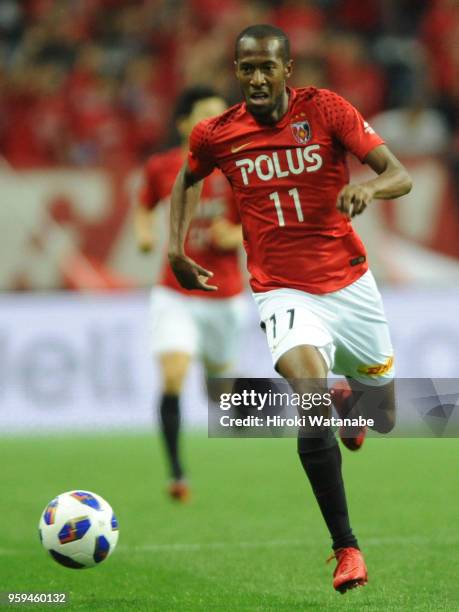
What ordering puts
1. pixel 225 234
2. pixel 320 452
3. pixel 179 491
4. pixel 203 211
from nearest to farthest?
pixel 320 452 → pixel 179 491 → pixel 225 234 → pixel 203 211

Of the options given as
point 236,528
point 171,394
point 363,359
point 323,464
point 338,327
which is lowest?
point 236,528

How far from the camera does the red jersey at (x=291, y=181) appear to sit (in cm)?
544

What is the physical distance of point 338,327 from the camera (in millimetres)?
5648

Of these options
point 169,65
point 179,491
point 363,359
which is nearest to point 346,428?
point 363,359

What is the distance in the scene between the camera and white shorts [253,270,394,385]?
17.5 feet

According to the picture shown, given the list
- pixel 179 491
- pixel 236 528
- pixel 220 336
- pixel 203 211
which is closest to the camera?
pixel 236 528

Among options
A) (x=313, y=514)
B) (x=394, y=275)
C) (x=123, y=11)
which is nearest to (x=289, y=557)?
(x=313, y=514)

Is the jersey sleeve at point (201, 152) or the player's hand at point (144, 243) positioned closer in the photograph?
the jersey sleeve at point (201, 152)

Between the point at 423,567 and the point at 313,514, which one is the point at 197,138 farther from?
the point at 313,514

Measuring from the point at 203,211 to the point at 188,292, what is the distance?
0.57 m

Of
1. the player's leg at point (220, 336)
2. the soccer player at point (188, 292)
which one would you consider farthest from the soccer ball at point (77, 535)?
the player's leg at point (220, 336)

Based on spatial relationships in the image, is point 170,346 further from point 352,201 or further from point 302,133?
point 352,201

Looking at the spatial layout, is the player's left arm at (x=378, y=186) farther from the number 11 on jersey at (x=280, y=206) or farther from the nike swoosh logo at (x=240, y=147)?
the nike swoosh logo at (x=240, y=147)

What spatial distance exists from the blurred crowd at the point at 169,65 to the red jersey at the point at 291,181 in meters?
8.35
